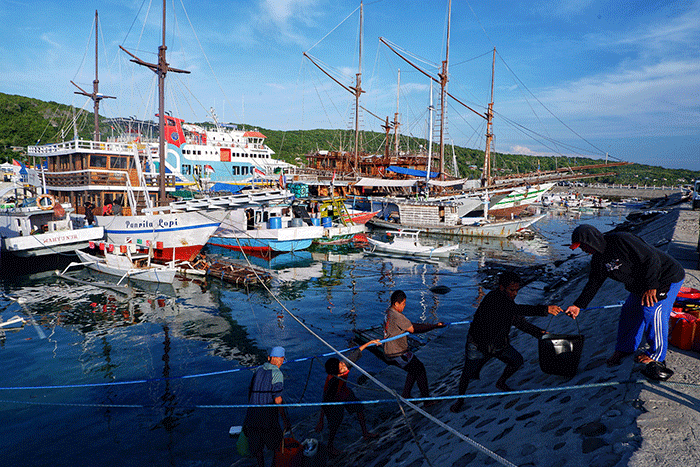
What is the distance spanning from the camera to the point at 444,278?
21.0 meters

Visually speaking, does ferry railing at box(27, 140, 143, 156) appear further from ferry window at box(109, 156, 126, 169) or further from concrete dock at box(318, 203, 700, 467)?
concrete dock at box(318, 203, 700, 467)

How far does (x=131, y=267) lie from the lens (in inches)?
722

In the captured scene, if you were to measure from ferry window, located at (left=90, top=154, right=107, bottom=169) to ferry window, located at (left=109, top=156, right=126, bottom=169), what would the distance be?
347mm

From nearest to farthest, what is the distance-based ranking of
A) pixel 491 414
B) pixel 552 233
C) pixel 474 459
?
pixel 474 459 < pixel 491 414 < pixel 552 233

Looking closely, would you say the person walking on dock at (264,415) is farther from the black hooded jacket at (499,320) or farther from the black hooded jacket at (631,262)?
the black hooded jacket at (631,262)

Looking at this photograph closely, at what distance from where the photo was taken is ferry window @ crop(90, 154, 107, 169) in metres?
25.7

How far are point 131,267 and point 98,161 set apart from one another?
11.9 metres

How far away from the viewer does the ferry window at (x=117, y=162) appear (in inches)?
1036

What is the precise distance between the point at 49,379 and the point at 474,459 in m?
10.3

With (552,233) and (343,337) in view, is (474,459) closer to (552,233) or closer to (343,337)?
(343,337)

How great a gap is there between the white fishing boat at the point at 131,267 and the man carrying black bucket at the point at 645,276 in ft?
55.5

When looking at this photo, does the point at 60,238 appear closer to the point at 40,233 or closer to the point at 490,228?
the point at 40,233

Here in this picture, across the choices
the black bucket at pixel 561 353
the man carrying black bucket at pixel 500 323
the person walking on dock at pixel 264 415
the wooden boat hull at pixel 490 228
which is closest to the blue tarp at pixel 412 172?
the wooden boat hull at pixel 490 228

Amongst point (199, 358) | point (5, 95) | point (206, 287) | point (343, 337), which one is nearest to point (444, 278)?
point (343, 337)
